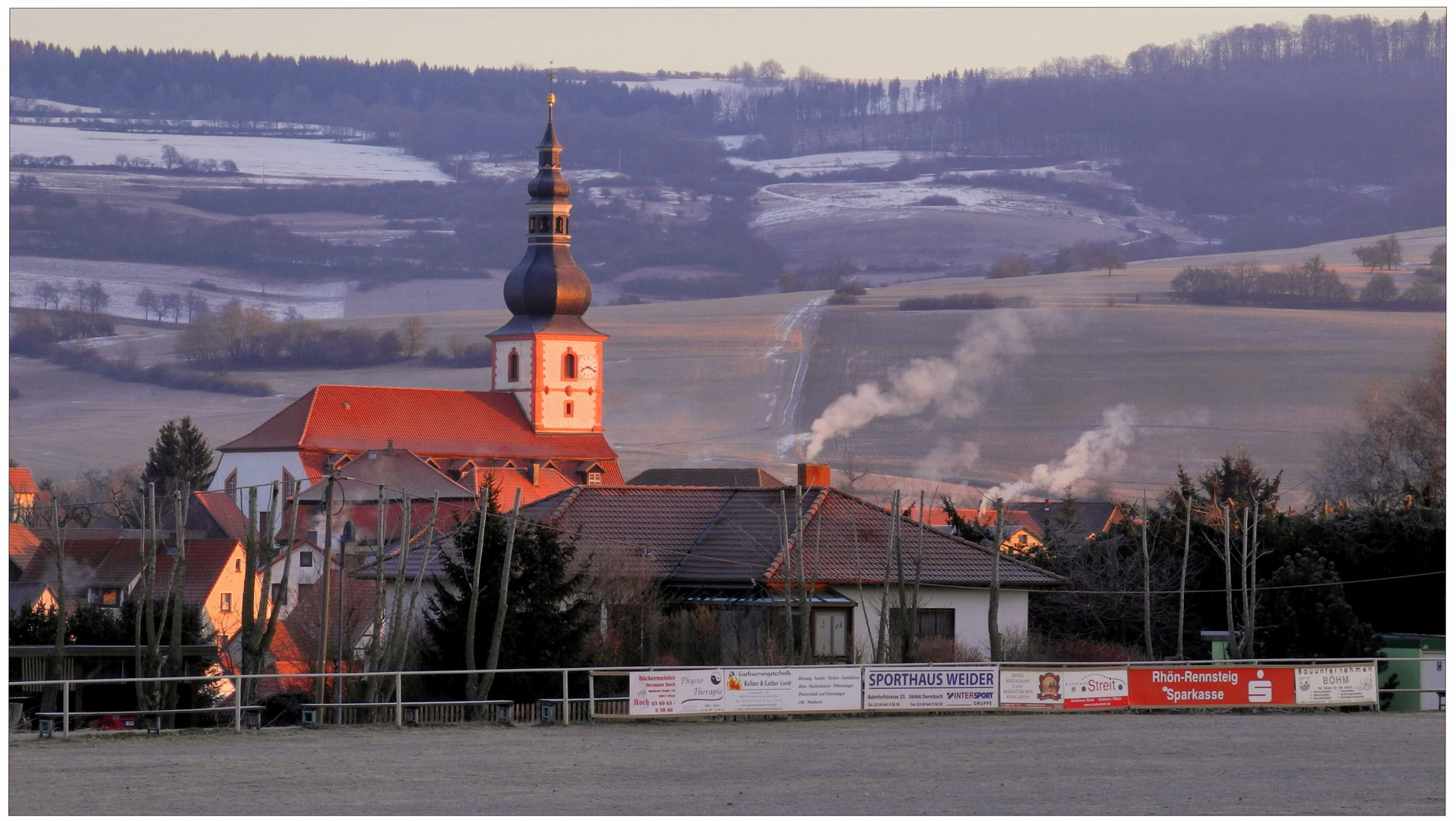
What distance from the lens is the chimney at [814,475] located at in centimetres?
5931

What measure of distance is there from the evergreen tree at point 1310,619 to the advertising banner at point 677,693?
23019 mm

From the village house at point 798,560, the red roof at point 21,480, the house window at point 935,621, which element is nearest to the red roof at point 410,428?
the red roof at point 21,480

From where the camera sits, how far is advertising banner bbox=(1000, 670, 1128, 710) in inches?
1420

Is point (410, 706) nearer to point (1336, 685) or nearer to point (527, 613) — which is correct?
point (527, 613)

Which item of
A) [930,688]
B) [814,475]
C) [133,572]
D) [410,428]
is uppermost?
[410,428]

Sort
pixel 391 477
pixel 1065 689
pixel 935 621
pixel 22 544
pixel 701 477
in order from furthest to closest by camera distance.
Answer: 1. pixel 701 477
2. pixel 391 477
3. pixel 22 544
4. pixel 935 621
5. pixel 1065 689

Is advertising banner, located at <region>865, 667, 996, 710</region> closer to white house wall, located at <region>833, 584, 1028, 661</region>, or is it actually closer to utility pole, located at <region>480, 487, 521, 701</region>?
utility pole, located at <region>480, 487, 521, 701</region>

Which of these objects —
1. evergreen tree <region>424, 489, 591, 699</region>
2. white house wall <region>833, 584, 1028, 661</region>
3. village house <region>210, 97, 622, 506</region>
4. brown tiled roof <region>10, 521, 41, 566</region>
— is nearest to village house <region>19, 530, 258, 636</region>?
brown tiled roof <region>10, 521, 41, 566</region>

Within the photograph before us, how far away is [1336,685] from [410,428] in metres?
115

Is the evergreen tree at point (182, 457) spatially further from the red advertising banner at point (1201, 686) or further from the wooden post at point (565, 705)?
the red advertising banner at point (1201, 686)

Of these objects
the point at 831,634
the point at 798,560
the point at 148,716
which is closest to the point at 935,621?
the point at 831,634

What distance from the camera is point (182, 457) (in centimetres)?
17700

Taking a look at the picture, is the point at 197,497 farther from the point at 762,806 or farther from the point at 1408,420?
the point at 762,806

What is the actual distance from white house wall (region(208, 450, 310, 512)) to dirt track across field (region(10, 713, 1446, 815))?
115 meters
